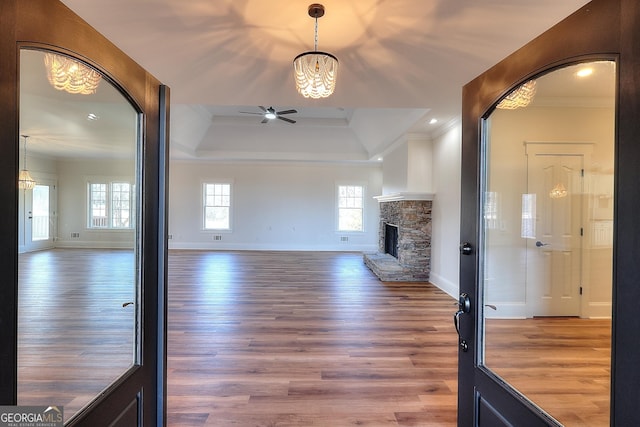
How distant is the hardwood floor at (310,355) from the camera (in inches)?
83.4

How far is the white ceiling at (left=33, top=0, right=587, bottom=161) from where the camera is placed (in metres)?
1.83

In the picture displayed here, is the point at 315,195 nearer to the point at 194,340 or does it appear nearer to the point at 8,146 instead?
the point at 194,340

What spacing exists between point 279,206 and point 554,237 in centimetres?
753

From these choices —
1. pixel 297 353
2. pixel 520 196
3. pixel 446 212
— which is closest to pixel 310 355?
pixel 297 353

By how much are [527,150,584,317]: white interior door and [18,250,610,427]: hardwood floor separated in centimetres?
29

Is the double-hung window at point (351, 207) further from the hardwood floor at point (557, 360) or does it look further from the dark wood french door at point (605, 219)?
the dark wood french door at point (605, 219)

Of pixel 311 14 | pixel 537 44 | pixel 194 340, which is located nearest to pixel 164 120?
pixel 311 14

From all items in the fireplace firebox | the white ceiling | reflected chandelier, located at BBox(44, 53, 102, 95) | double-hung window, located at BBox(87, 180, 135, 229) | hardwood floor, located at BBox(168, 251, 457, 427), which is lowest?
hardwood floor, located at BBox(168, 251, 457, 427)

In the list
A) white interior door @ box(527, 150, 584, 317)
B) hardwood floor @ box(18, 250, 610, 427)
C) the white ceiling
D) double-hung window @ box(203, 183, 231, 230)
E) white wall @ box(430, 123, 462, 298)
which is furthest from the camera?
double-hung window @ box(203, 183, 231, 230)

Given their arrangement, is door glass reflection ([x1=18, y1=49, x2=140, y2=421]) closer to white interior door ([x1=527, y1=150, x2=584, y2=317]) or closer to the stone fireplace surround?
white interior door ([x1=527, y1=150, x2=584, y2=317])

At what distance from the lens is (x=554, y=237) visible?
369cm

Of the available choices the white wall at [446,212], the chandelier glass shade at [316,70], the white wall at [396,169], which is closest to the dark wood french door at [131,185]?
the chandelier glass shade at [316,70]

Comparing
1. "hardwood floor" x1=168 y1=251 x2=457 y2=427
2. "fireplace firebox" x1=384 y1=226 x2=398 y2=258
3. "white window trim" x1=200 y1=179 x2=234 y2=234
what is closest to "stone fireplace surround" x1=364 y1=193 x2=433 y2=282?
"hardwood floor" x1=168 y1=251 x2=457 y2=427

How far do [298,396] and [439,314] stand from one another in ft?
8.35
